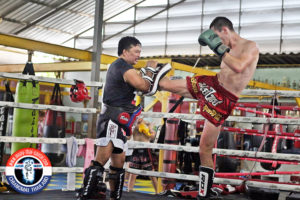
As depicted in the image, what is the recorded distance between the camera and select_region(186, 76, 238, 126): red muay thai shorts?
3.23 m

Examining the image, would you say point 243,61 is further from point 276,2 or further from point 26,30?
point 26,30

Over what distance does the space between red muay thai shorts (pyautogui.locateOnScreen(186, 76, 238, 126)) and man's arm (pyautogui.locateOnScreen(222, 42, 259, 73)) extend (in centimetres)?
26

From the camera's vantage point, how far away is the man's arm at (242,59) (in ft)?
9.86

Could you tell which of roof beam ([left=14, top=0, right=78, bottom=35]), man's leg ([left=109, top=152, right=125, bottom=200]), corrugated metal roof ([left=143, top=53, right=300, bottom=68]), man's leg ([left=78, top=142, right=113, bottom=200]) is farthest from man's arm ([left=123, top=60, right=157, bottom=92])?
roof beam ([left=14, top=0, right=78, bottom=35])

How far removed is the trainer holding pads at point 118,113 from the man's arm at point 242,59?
497mm

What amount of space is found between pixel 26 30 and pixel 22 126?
46.1 ft

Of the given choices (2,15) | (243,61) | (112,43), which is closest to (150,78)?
(243,61)

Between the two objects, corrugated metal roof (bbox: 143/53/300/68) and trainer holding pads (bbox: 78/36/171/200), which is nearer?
trainer holding pads (bbox: 78/36/171/200)

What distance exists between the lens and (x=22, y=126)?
15.1 feet

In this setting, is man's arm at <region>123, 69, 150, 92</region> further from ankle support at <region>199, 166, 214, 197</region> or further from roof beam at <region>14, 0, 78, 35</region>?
roof beam at <region>14, 0, 78, 35</region>

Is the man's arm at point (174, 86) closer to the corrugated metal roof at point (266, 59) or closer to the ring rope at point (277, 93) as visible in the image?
the ring rope at point (277, 93)

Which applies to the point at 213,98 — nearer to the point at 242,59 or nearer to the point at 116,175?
the point at 242,59

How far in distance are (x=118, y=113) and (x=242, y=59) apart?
3.39ft

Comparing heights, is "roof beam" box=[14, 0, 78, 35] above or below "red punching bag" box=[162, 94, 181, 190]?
above
